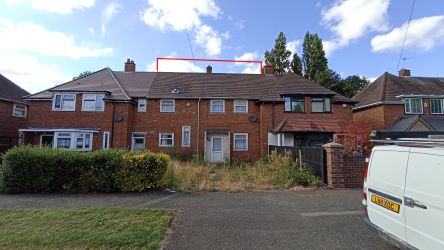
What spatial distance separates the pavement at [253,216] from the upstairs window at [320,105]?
12487 mm

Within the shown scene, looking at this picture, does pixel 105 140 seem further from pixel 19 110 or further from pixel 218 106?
pixel 19 110

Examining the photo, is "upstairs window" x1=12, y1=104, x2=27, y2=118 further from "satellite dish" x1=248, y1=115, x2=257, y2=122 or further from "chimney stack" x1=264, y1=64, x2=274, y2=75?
"chimney stack" x1=264, y1=64, x2=274, y2=75

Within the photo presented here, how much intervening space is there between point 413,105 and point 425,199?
23788mm

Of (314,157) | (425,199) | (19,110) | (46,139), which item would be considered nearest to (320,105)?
(314,157)

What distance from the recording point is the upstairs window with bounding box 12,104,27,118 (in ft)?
81.5

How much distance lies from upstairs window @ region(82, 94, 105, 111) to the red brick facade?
350 mm

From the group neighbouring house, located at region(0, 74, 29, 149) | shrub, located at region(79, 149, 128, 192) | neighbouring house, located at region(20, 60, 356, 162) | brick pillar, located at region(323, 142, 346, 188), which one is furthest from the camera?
neighbouring house, located at region(0, 74, 29, 149)

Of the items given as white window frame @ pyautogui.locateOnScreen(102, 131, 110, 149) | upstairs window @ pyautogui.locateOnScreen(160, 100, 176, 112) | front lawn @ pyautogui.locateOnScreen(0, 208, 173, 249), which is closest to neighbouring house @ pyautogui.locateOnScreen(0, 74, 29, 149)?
white window frame @ pyautogui.locateOnScreen(102, 131, 110, 149)

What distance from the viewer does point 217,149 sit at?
2134cm

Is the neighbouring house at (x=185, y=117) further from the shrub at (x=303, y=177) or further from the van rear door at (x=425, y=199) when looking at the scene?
the van rear door at (x=425, y=199)

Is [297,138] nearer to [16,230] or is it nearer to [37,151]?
[37,151]

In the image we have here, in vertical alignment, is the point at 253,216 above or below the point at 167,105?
below

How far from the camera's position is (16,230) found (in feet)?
16.9

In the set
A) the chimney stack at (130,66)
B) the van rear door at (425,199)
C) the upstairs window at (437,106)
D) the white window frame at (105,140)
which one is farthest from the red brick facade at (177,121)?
the van rear door at (425,199)
